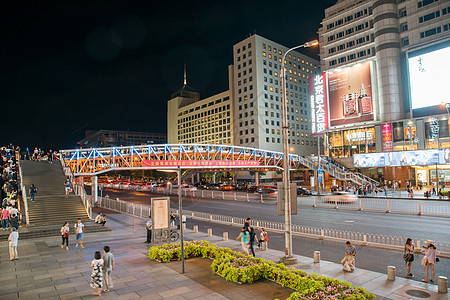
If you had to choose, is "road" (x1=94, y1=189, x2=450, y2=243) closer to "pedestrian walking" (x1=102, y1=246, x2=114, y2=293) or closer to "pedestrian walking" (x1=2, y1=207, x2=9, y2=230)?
"pedestrian walking" (x1=102, y1=246, x2=114, y2=293)

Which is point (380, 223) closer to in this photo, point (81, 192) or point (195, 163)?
point (81, 192)

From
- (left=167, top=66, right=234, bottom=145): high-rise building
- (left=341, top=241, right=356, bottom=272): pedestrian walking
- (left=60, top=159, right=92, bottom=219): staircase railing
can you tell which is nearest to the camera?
(left=341, top=241, right=356, bottom=272): pedestrian walking

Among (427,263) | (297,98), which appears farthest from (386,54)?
(427,263)

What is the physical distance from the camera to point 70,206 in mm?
26297

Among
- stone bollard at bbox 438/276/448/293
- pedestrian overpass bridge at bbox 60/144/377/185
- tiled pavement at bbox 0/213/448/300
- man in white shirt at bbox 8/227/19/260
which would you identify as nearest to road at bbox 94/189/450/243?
stone bollard at bbox 438/276/448/293

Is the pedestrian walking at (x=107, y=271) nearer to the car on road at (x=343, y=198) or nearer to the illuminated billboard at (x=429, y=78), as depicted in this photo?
the car on road at (x=343, y=198)

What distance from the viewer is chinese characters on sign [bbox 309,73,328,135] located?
6944 centimetres

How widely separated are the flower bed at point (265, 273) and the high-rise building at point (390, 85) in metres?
48.5

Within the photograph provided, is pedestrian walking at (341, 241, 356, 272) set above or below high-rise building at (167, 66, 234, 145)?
below

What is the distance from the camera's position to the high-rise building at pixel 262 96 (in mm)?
90312

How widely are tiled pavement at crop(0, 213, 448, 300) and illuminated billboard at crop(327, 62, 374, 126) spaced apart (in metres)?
57.3

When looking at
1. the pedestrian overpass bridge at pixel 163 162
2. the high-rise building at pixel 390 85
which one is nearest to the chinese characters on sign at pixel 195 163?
the pedestrian overpass bridge at pixel 163 162

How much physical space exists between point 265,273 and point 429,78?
60.2m

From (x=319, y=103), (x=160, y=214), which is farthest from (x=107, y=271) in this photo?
(x=319, y=103)
